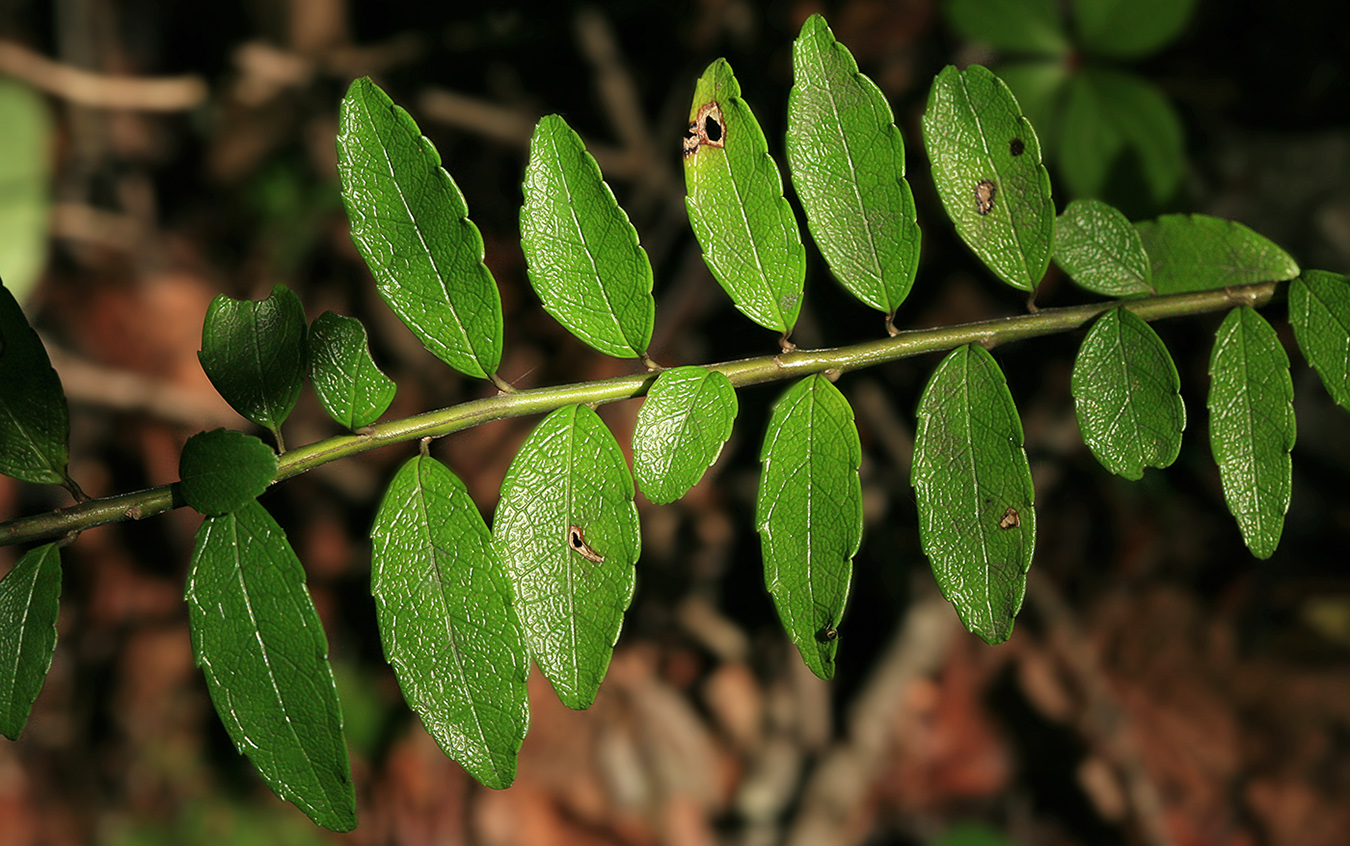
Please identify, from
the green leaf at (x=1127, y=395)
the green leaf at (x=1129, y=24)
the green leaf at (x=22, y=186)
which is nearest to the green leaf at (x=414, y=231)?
the green leaf at (x=1127, y=395)

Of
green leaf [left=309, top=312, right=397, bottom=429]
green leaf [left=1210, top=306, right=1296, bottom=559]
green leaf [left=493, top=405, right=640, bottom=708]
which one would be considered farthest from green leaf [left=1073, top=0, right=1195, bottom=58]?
green leaf [left=309, top=312, right=397, bottom=429]

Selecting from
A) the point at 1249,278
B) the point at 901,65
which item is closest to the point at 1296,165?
the point at 901,65

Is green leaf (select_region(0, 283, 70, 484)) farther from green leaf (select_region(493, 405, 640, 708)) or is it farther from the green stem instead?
green leaf (select_region(493, 405, 640, 708))

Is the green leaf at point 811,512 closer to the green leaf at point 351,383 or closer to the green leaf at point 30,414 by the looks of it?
the green leaf at point 351,383

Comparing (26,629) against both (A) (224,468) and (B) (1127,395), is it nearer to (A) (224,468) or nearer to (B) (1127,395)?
(A) (224,468)

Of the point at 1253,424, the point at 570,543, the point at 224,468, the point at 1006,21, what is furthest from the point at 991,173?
the point at 1006,21

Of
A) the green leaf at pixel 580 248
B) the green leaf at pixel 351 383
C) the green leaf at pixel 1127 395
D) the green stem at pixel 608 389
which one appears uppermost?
the green leaf at pixel 580 248
